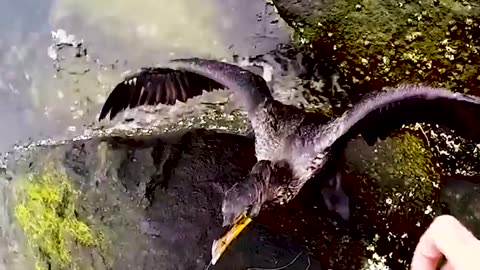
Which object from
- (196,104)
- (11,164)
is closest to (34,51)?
(11,164)

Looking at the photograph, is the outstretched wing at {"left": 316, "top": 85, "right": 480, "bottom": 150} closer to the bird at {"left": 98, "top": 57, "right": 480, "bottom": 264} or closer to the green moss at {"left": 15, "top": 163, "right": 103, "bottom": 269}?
the bird at {"left": 98, "top": 57, "right": 480, "bottom": 264}

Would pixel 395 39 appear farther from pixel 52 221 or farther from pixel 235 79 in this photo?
pixel 52 221

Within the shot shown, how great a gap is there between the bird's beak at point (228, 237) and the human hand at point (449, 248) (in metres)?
0.72

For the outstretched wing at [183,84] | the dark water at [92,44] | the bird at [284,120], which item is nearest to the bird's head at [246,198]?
the bird at [284,120]

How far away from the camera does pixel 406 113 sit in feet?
10.9

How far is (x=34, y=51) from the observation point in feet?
14.5

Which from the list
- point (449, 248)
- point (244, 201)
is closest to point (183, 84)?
point (244, 201)

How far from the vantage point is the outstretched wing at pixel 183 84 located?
364cm

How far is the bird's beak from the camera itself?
3285 mm

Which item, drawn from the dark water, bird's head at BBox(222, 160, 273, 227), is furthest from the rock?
the dark water

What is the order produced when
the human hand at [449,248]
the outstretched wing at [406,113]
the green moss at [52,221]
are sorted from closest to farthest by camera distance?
the human hand at [449,248] → the outstretched wing at [406,113] → the green moss at [52,221]

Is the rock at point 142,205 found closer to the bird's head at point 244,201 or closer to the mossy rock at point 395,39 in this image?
→ the bird's head at point 244,201

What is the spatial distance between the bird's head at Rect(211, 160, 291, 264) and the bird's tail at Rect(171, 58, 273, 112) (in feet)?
0.89

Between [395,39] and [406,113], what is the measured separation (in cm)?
45
